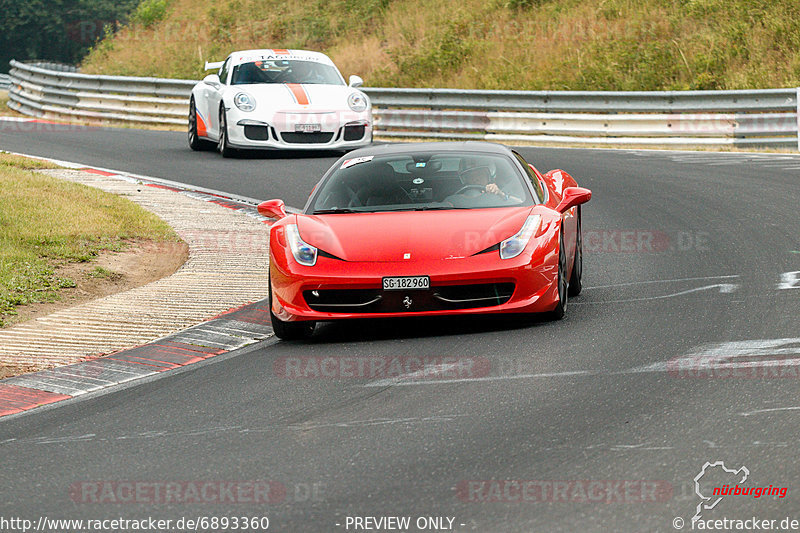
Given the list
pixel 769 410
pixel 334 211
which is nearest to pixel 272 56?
pixel 334 211

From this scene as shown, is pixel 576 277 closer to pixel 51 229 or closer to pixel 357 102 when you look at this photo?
pixel 51 229

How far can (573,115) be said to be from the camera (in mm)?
22344

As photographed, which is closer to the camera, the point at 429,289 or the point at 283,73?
the point at 429,289

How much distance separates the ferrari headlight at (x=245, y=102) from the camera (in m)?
19.2

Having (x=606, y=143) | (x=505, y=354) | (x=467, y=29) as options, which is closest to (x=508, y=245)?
(x=505, y=354)

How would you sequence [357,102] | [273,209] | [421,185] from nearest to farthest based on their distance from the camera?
1. [273,209]
2. [421,185]
3. [357,102]

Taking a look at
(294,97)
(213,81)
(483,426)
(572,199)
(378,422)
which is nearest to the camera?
(483,426)

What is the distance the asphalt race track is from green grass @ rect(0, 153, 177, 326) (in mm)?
2751

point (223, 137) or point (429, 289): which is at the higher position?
point (223, 137)

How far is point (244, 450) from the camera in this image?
557cm

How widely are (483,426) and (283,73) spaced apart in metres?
15.2

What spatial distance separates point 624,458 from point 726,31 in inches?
882

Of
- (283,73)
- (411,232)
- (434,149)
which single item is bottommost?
(411,232)

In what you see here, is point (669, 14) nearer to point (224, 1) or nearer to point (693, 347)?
point (224, 1)
